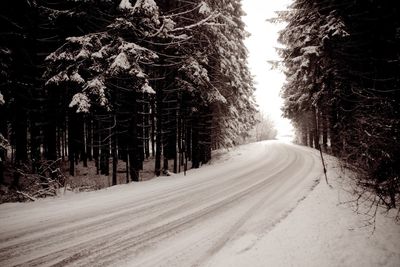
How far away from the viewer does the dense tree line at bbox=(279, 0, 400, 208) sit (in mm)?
6836

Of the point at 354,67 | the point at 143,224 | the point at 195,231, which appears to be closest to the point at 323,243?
the point at 195,231

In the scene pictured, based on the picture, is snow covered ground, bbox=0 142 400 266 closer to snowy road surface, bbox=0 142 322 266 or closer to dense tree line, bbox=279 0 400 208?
snowy road surface, bbox=0 142 322 266

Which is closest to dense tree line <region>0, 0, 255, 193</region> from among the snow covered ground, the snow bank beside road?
the snow covered ground

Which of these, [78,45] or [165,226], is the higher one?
[78,45]

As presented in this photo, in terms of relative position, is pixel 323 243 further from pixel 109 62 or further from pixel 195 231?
pixel 109 62

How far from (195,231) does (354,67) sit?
41.5 ft

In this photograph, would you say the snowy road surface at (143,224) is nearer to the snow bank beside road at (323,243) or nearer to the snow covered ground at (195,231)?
the snow covered ground at (195,231)

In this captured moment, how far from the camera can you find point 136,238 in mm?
5629

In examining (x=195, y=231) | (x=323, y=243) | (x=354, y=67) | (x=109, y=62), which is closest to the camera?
(x=323, y=243)

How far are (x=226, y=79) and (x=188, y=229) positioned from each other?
560 inches

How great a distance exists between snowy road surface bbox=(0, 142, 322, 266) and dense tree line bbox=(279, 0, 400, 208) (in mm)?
2610

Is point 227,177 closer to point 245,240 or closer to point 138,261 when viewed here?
point 245,240

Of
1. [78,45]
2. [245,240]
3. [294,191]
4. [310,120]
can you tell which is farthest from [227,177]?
[310,120]

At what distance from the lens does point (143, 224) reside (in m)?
6.48
